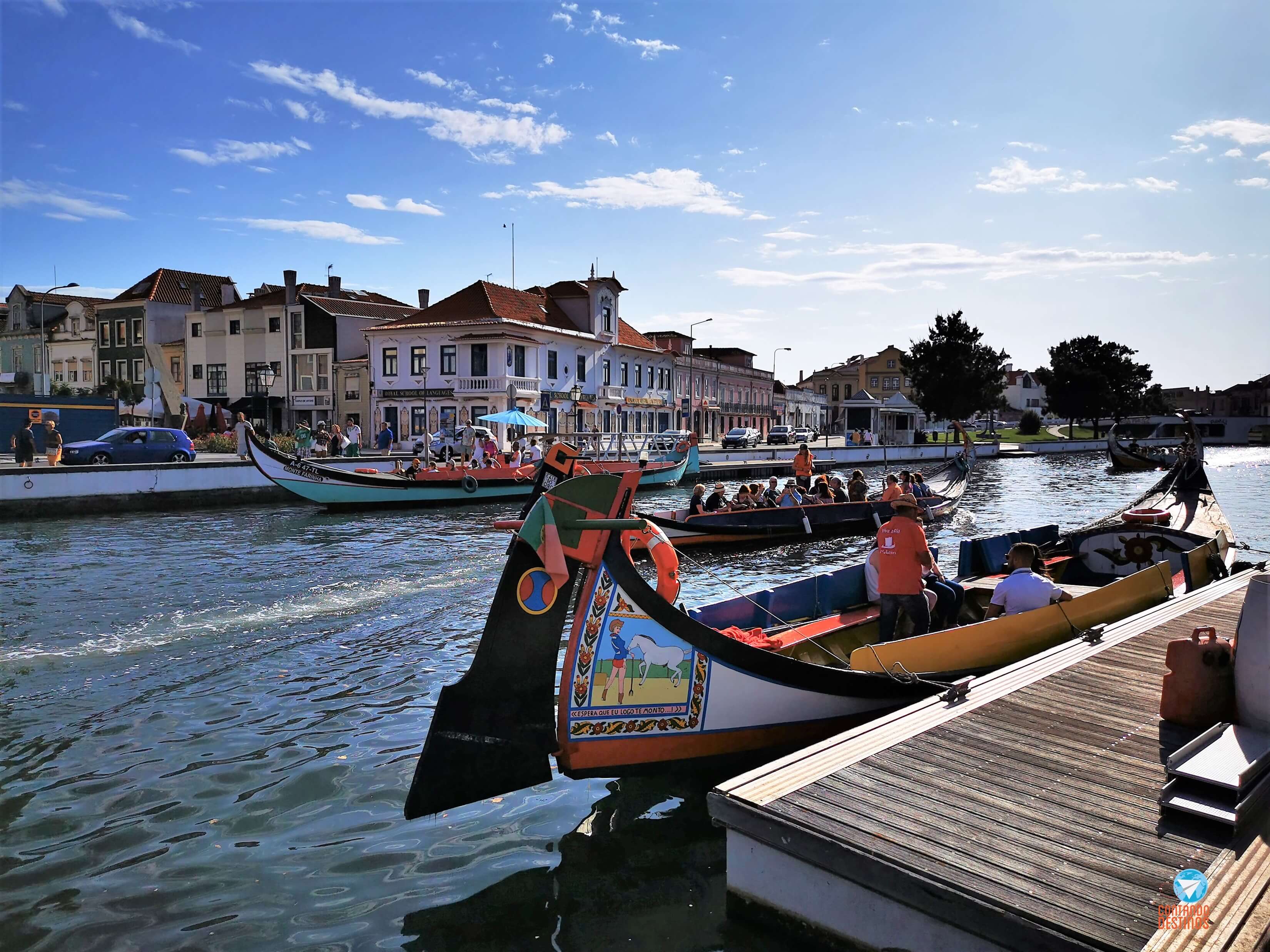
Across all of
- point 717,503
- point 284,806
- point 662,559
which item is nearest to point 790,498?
point 717,503

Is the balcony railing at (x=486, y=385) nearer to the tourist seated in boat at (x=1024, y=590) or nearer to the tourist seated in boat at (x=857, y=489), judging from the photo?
the tourist seated in boat at (x=857, y=489)

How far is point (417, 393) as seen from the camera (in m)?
43.4

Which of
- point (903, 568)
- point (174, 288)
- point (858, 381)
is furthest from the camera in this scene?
point (858, 381)

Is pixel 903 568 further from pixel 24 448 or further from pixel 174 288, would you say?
pixel 174 288

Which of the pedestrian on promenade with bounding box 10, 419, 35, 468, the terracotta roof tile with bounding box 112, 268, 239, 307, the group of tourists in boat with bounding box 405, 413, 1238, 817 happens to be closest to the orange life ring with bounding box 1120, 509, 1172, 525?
the group of tourists in boat with bounding box 405, 413, 1238, 817

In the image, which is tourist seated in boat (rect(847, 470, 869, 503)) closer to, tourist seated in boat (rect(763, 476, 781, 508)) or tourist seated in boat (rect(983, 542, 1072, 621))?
tourist seated in boat (rect(763, 476, 781, 508))

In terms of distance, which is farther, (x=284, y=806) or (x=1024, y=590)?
(x=1024, y=590)

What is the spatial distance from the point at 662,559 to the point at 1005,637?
11.2 ft

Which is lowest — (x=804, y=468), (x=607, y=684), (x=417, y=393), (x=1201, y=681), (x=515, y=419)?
(x=607, y=684)

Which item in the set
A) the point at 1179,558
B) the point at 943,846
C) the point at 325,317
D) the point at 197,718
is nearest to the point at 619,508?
the point at 943,846

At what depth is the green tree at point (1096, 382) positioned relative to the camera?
8431 cm

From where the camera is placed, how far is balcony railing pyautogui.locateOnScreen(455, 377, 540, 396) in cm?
4191

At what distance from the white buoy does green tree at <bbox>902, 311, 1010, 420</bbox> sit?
7185cm

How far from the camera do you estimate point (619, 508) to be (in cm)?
602
